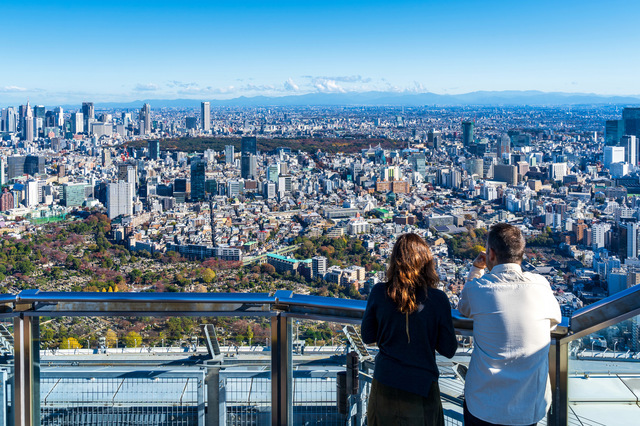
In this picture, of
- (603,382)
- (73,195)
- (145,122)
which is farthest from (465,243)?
(145,122)

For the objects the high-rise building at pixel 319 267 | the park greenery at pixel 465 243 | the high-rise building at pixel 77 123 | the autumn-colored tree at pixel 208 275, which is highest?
the high-rise building at pixel 77 123

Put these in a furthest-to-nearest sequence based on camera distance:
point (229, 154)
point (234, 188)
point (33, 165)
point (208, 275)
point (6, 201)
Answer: point (229, 154) < point (33, 165) < point (234, 188) < point (6, 201) < point (208, 275)

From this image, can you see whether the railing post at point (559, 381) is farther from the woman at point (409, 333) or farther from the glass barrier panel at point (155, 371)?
the glass barrier panel at point (155, 371)

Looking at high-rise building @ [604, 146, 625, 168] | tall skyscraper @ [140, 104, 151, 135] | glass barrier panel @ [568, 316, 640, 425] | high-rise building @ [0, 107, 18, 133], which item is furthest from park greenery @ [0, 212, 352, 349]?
high-rise building @ [0, 107, 18, 133]

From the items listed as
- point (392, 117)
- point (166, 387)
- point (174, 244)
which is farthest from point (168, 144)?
point (166, 387)

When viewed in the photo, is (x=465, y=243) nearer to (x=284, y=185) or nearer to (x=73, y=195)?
(x=284, y=185)

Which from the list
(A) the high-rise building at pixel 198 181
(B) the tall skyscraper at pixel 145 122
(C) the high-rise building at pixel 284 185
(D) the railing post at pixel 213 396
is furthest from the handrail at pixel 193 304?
(B) the tall skyscraper at pixel 145 122
